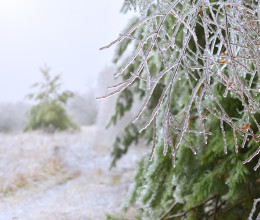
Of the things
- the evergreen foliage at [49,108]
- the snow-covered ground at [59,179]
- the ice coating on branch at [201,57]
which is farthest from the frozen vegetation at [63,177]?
the ice coating on branch at [201,57]

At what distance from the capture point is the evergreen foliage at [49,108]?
317 inches

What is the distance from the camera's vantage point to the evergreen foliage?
8.05m

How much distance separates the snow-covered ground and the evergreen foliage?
43.7 inches

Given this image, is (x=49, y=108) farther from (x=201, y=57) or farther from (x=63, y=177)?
(x=201, y=57)

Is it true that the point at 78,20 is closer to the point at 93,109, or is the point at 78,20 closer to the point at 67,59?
the point at 67,59

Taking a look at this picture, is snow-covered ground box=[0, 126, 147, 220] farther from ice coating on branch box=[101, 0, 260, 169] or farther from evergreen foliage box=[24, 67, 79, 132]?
ice coating on branch box=[101, 0, 260, 169]

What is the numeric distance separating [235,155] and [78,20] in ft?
36.3

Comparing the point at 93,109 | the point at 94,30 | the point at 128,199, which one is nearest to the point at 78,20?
the point at 94,30

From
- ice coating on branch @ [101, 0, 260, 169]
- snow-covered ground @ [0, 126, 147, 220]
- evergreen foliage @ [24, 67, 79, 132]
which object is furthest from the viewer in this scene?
evergreen foliage @ [24, 67, 79, 132]

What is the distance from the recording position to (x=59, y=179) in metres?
5.04

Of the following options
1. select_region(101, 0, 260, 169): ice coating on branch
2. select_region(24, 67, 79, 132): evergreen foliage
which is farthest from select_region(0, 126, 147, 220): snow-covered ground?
select_region(101, 0, 260, 169): ice coating on branch

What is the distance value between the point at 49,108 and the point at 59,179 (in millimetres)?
3437

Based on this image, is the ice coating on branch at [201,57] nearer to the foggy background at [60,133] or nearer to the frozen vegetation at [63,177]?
the foggy background at [60,133]

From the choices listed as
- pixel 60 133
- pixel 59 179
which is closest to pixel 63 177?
pixel 59 179
